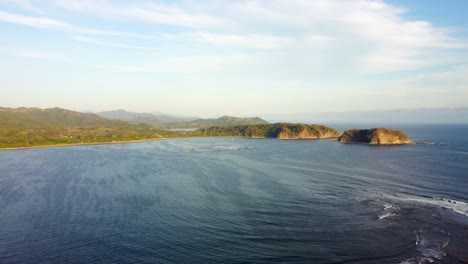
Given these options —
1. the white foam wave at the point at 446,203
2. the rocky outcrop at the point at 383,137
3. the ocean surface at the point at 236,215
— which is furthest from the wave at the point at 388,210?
the rocky outcrop at the point at 383,137

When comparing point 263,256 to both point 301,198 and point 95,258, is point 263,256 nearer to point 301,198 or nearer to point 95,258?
point 95,258

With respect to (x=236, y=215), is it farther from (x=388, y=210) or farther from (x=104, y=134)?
(x=104, y=134)

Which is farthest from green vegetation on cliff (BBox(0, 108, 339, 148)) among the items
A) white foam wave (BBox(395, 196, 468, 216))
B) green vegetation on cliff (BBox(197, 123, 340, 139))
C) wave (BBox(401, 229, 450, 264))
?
wave (BBox(401, 229, 450, 264))

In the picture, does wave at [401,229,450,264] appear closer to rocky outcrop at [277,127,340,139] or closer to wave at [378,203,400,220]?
wave at [378,203,400,220]

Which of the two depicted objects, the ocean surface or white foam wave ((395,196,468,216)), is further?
white foam wave ((395,196,468,216))

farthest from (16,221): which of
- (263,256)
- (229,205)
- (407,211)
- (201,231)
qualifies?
(407,211)

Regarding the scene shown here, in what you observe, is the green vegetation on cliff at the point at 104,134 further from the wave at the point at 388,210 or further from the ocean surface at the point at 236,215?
the wave at the point at 388,210

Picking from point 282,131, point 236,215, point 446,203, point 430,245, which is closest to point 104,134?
point 282,131
